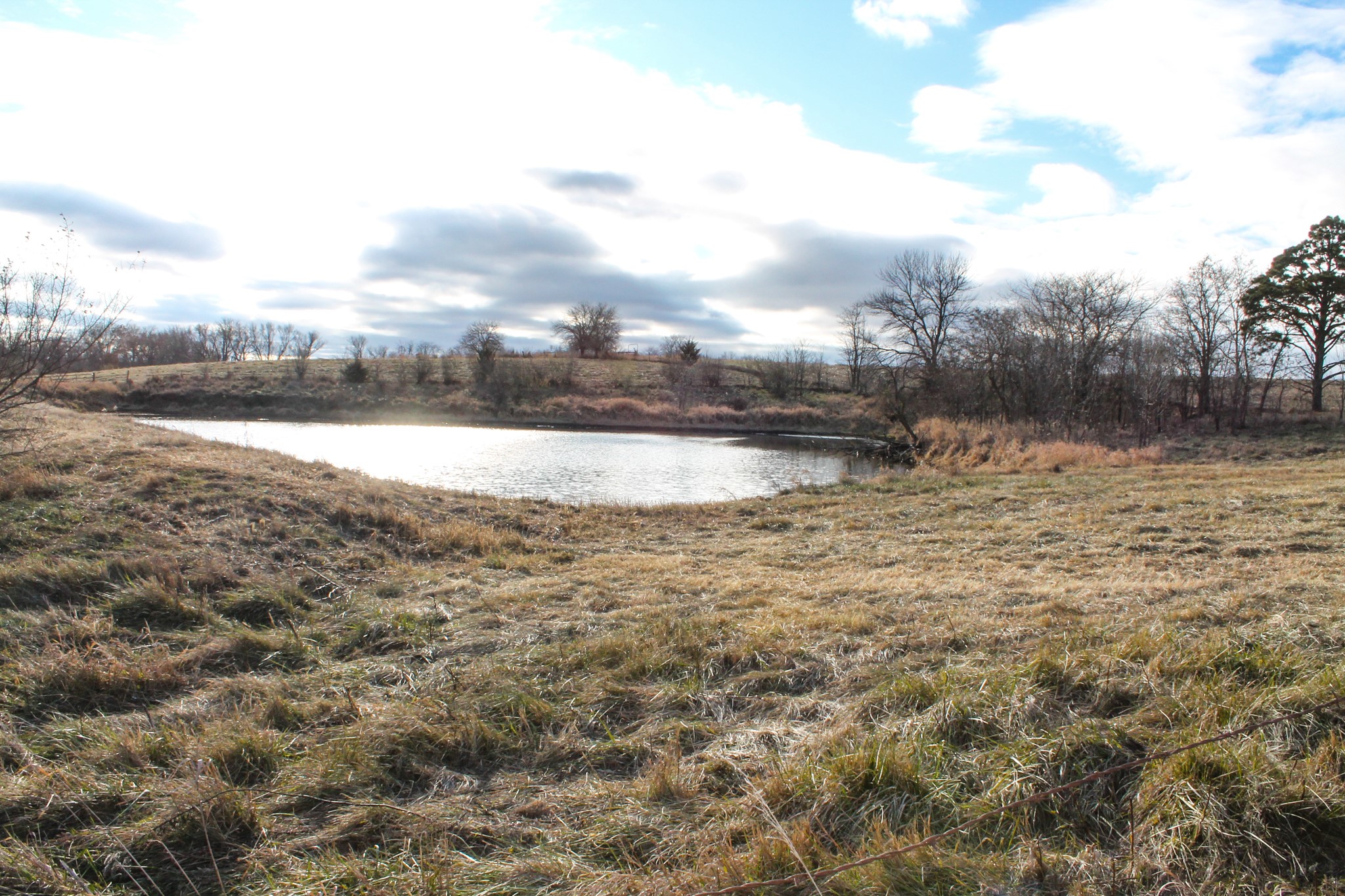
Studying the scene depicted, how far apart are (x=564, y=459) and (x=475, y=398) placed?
30.1m

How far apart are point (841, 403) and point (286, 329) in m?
85.8

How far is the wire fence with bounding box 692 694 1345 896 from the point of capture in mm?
2457

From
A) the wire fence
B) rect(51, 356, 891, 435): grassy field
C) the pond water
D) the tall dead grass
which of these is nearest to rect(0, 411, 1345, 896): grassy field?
the wire fence

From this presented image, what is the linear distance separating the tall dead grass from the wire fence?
18.3 meters

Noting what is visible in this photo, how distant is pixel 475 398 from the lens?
5488 centimetres

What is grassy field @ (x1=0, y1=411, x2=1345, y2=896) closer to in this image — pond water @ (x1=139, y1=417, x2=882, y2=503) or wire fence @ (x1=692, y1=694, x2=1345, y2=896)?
wire fence @ (x1=692, y1=694, x2=1345, y2=896)

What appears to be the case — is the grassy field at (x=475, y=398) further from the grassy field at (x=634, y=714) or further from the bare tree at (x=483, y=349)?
the grassy field at (x=634, y=714)

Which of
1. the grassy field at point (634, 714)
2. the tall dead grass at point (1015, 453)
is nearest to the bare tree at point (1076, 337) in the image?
the tall dead grass at point (1015, 453)

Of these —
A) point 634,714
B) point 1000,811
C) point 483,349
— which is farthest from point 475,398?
point 1000,811

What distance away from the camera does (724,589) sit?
715 centimetres

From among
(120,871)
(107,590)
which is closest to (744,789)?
(120,871)

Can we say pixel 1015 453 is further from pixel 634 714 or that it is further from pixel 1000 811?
pixel 1000 811

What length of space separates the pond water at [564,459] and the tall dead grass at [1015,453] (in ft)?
10.5

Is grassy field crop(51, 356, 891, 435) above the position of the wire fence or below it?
above
